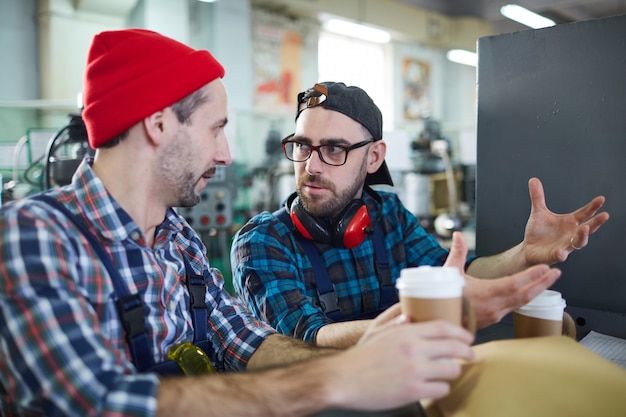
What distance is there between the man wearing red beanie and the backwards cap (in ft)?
2.05

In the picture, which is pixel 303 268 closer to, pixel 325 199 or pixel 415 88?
pixel 325 199

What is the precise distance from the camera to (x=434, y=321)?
31.4 inches

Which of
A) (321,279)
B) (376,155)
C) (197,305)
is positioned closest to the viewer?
(197,305)

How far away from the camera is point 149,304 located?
1138 mm

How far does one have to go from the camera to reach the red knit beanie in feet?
3.70

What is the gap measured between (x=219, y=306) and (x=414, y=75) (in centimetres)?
992

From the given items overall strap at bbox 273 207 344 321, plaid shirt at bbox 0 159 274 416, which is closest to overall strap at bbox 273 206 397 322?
overall strap at bbox 273 207 344 321

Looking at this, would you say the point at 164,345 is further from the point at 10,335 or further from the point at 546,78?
the point at 546,78

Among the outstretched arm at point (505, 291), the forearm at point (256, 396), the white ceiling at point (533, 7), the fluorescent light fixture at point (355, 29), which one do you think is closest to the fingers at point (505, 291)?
the outstretched arm at point (505, 291)

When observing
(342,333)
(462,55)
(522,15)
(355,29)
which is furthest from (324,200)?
(462,55)

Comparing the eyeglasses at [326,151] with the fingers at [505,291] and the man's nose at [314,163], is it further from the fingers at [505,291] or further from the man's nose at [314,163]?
the fingers at [505,291]

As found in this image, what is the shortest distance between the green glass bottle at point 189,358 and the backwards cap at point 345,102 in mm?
952

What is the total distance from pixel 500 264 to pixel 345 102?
72 cm

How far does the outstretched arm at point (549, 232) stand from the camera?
141 cm
